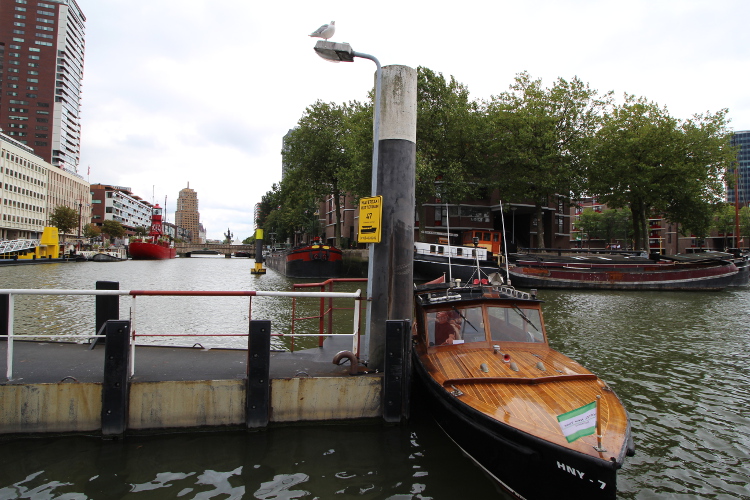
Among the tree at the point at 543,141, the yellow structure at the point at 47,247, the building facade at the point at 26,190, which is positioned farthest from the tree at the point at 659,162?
the building facade at the point at 26,190

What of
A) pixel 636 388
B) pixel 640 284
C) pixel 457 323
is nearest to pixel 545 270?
pixel 640 284

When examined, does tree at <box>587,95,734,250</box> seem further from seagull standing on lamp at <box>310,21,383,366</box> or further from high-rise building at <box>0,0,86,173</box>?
high-rise building at <box>0,0,86,173</box>

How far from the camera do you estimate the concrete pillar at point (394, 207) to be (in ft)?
24.7

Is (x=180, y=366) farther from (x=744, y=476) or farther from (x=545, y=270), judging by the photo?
(x=545, y=270)

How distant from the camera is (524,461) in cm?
486

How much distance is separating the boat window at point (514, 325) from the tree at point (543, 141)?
34892mm

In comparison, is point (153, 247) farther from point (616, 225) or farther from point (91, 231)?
point (616, 225)

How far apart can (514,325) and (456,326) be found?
1.03 meters

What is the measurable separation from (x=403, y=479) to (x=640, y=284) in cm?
3229

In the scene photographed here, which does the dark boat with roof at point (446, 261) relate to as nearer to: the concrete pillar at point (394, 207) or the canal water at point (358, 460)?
the canal water at point (358, 460)

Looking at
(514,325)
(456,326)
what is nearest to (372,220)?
(456,326)

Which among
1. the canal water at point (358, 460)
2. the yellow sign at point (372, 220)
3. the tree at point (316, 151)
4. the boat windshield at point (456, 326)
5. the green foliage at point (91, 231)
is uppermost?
the tree at point (316, 151)

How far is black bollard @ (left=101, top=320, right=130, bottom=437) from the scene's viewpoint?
598 cm

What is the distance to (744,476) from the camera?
233 inches
